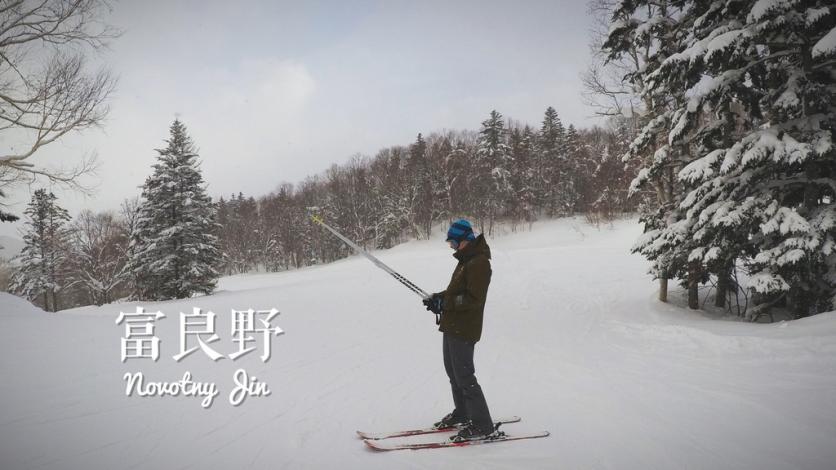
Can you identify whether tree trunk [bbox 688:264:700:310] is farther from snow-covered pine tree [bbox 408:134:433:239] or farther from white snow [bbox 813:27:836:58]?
snow-covered pine tree [bbox 408:134:433:239]

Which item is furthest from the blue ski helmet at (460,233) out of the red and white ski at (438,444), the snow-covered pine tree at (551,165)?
the snow-covered pine tree at (551,165)

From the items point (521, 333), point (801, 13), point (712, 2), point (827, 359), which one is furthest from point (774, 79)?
point (521, 333)

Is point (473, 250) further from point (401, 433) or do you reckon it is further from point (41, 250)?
point (41, 250)

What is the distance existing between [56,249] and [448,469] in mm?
43401

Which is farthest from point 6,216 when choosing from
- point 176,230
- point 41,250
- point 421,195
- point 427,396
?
point 421,195

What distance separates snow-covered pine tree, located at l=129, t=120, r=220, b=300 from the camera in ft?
72.8

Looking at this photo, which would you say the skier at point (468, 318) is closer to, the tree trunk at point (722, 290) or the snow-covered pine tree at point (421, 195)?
the tree trunk at point (722, 290)

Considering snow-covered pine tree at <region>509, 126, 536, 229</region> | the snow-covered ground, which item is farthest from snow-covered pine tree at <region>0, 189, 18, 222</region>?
snow-covered pine tree at <region>509, 126, 536, 229</region>

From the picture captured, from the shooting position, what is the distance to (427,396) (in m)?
5.55

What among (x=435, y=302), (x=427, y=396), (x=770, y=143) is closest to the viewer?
(x=435, y=302)

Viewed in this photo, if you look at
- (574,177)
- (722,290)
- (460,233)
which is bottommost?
(722,290)

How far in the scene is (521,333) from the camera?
9.83m

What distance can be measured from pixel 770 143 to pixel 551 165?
45.0 metres

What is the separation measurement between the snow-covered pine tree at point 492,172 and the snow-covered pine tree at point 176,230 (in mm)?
29608
